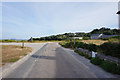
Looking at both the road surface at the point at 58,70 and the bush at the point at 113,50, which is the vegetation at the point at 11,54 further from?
the bush at the point at 113,50

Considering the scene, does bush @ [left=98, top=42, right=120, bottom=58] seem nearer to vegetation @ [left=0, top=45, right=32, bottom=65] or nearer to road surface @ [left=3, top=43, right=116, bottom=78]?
road surface @ [left=3, top=43, right=116, bottom=78]

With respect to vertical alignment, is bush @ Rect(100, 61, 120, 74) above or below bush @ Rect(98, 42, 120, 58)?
below

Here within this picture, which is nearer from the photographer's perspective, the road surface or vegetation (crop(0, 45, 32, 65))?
the road surface

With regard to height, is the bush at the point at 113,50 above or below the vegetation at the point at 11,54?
above

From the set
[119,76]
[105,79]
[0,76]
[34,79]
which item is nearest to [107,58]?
[119,76]

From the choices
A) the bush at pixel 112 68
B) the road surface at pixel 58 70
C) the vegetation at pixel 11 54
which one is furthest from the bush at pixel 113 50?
the vegetation at pixel 11 54

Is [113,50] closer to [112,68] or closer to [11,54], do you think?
[112,68]

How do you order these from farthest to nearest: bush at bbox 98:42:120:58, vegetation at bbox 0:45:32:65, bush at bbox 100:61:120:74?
vegetation at bbox 0:45:32:65
bush at bbox 98:42:120:58
bush at bbox 100:61:120:74

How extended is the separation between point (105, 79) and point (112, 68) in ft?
3.90

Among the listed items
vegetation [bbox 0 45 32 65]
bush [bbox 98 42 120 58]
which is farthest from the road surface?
vegetation [bbox 0 45 32 65]

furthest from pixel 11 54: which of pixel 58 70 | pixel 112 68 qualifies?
pixel 112 68

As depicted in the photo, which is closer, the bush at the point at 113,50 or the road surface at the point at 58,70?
the road surface at the point at 58,70

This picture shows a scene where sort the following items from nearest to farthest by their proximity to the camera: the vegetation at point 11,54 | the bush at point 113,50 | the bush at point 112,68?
the bush at point 112,68 → the bush at point 113,50 → the vegetation at point 11,54

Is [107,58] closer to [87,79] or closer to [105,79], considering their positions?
[105,79]
